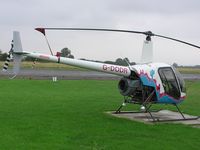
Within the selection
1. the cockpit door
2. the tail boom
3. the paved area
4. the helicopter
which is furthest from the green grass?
the cockpit door

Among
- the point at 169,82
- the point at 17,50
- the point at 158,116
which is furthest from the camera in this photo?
the point at 158,116

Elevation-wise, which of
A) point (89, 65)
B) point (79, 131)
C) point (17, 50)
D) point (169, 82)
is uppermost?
point (17, 50)

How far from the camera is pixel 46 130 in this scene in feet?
39.9

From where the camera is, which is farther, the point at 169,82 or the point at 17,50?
the point at 169,82

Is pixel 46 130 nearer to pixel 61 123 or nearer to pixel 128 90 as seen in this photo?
pixel 61 123

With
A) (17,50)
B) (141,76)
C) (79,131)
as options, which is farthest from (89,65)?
(79,131)

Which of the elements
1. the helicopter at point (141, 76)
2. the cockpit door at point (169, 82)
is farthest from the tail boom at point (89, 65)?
the cockpit door at point (169, 82)

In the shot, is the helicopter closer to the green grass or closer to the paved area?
the paved area

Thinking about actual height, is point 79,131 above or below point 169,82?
below

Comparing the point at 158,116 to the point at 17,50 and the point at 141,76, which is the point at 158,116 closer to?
the point at 141,76

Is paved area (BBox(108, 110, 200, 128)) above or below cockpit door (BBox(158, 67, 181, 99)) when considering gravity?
below

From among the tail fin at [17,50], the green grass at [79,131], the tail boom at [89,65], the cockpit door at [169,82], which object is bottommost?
the green grass at [79,131]

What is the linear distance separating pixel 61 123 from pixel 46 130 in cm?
151

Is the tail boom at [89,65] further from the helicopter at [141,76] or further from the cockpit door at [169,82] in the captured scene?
the cockpit door at [169,82]
